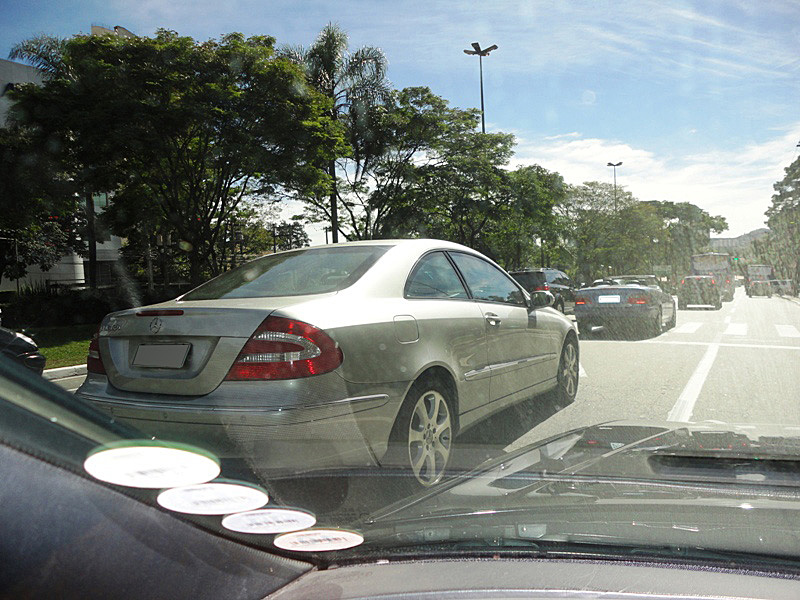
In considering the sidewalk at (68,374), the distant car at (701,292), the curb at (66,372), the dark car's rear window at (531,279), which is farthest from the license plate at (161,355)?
the distant car at (701,292)

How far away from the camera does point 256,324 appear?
10.6 ft

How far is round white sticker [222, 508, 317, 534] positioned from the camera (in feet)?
4.93

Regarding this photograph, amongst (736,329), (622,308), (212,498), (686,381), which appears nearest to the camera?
(212,498)

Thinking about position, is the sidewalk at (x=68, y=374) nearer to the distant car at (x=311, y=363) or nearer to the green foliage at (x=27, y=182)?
the distant car at (x=311, y=363)

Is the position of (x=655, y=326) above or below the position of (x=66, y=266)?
below

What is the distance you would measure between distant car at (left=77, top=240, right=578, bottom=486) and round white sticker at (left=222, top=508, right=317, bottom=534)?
4.69 ft

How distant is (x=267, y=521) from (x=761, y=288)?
180 feet

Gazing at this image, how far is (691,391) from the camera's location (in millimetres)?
7547

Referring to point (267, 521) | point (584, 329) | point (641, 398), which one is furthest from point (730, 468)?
point (584, 329)

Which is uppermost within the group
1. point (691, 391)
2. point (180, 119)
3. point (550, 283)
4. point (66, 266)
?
point (180, 119)

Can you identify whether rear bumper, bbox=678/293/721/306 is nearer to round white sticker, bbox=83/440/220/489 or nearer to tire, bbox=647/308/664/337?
tire, bbox=647/308/664/337

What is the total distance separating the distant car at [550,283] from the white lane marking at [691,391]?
1099cm

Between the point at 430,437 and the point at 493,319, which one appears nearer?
the point at 430,437

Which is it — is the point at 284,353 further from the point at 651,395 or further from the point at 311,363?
the point at 651,395
